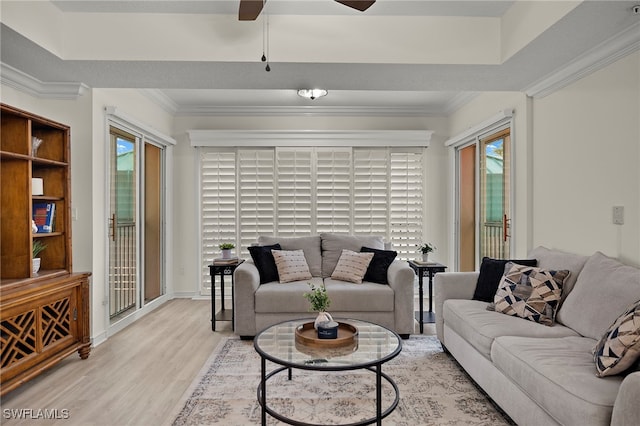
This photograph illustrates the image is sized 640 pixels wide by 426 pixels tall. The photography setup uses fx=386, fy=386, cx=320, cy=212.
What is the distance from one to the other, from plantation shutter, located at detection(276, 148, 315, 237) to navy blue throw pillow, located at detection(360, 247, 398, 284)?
152 cm

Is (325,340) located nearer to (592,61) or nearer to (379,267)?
(379,267)

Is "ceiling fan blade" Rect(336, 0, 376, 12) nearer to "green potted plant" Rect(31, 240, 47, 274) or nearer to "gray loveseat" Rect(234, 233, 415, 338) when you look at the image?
"gray loveseat" Rect(234, 233, 415, 338)

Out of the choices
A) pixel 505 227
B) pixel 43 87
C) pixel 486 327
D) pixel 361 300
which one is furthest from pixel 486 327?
pixel 43 87

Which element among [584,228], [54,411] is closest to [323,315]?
[54,411]

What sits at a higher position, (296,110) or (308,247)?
(296,110)

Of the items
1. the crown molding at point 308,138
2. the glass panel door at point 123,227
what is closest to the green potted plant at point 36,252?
the glass panel door at point 123,227

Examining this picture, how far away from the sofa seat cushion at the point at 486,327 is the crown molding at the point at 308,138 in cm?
286

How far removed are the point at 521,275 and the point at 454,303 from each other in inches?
22.2

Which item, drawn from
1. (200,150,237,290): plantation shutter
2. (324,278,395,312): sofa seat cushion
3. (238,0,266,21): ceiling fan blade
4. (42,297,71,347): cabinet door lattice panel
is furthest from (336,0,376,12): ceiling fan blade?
(200,150,237,290): plantation shutter

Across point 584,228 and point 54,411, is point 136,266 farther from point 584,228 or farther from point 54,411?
point 584,228

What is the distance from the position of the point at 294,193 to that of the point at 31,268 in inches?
127

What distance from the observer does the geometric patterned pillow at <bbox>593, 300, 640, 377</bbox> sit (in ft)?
5.55

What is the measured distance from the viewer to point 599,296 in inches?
91.1

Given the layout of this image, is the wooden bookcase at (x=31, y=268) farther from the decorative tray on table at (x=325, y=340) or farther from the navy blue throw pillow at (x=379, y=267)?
the navy blue throw pillow at (x=379, y=267)
